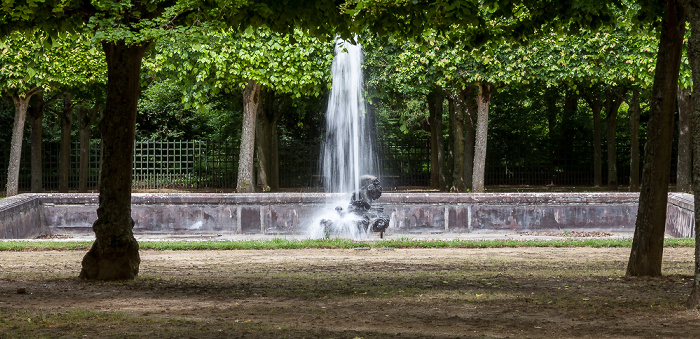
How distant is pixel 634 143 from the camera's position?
25.7 meters

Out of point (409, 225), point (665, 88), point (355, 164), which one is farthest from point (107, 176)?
point (355, 164)

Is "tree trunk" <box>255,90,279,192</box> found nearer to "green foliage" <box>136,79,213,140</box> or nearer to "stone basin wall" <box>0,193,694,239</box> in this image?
"green foliage" <box>136,79,213,140</box>

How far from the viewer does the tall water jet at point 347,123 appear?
18.5 meters

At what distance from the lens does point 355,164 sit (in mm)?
18375

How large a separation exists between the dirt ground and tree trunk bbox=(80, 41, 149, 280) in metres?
0.32

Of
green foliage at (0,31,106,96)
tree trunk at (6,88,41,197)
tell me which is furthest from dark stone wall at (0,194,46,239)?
tree trunk at (6,88,41,197)

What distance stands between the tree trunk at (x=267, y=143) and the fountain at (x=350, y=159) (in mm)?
3405

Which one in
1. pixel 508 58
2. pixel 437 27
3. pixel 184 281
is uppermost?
pixel 508 58

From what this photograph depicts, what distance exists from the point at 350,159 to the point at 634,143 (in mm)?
11852

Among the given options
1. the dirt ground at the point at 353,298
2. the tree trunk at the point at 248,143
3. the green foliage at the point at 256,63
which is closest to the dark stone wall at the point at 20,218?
the dirt ground at the point at 353,298

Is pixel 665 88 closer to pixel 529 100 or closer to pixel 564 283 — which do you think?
pixel 564 283

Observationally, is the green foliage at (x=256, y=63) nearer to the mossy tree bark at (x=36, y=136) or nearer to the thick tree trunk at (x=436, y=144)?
the mossy tree bark at (x=36, y=136)

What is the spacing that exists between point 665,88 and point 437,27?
8.65ft

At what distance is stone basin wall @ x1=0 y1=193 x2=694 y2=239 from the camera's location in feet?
49.9
